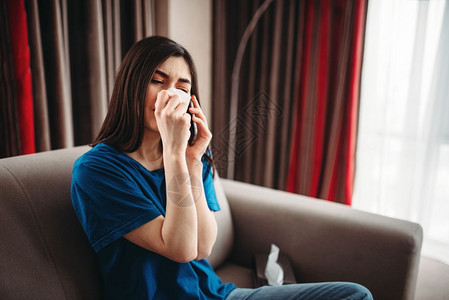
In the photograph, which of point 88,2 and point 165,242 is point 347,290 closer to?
point 165,242

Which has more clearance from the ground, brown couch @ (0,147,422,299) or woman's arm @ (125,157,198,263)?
woman's arm @ (125,157,198,263)

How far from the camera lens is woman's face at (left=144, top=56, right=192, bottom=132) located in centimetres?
92

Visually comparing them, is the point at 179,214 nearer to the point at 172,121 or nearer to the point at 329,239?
the point at 172,121

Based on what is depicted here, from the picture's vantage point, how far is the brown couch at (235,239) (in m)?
0.84

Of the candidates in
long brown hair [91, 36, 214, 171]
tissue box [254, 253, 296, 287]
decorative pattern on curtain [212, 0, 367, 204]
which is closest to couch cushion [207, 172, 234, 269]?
tissue box [254, 253, 296, 287]

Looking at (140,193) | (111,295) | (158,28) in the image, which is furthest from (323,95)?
(111,295)

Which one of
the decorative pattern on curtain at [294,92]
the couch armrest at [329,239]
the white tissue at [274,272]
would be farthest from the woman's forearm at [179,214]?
the decorative pattern on curtain at [294,92]

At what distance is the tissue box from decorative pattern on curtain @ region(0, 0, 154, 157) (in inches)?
38.9

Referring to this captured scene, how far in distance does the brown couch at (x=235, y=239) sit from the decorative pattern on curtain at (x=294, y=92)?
52 cm

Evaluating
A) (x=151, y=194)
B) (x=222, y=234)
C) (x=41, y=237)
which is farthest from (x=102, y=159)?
(x=222, y=234)

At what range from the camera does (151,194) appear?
0.93 meters

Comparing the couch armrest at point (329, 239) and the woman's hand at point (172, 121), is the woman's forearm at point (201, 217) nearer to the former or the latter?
the woman's hand at point (172, 121)

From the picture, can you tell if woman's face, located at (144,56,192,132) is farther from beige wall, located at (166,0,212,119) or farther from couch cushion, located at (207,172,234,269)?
beige wall, located at (166,0,212,119)

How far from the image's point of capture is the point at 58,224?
3.00 ft
